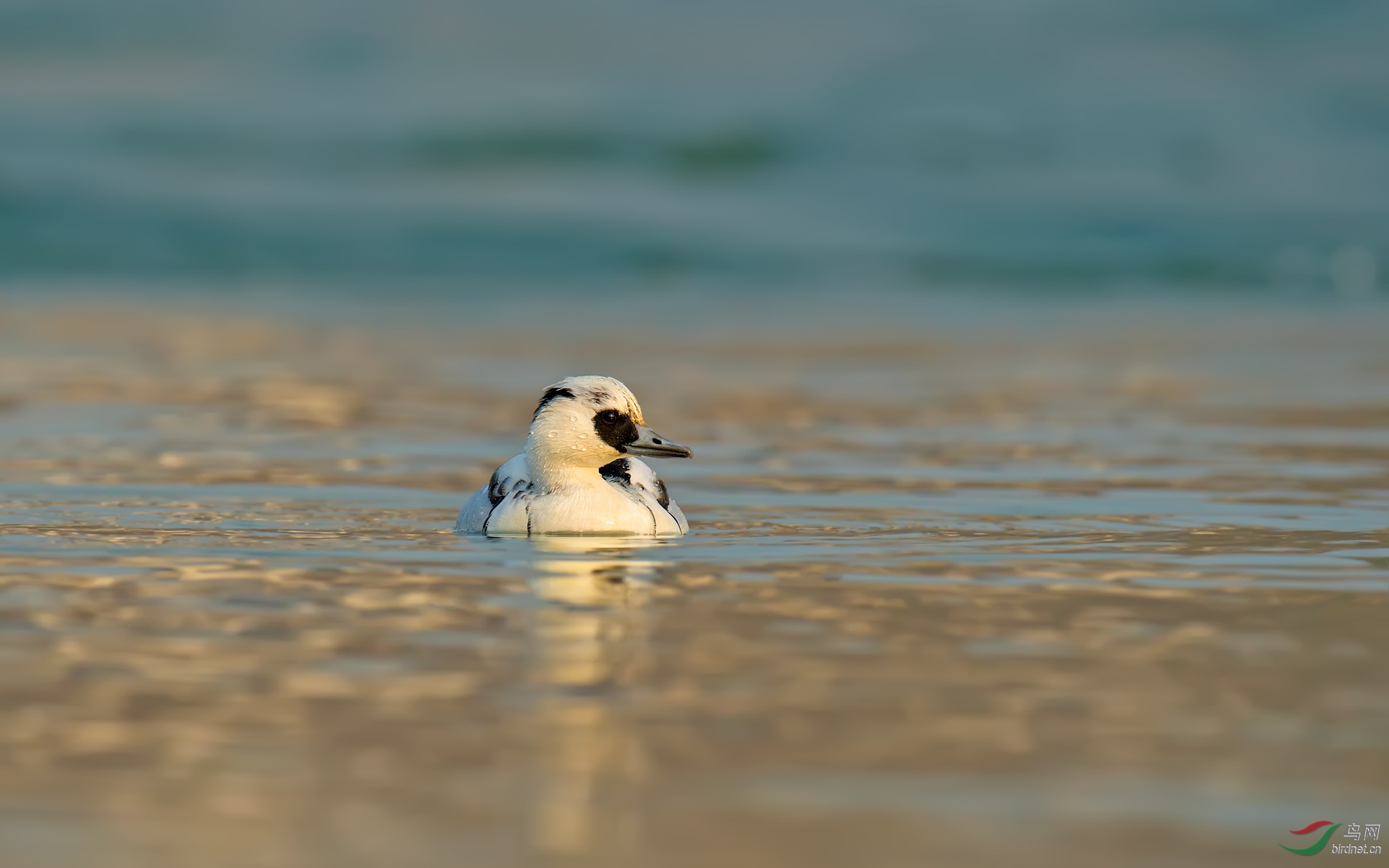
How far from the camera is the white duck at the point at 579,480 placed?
473 inches

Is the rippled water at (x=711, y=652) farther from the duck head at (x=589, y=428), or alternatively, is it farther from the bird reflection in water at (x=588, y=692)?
the duck head at (x=589, y=428)

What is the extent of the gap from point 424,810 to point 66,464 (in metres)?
10.0

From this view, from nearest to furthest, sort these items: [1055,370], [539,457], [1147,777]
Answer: [1147,777] < [539,457] < [1055,370]

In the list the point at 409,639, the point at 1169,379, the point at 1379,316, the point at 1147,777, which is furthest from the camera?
the point at 1379,316

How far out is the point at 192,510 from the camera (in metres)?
12.7

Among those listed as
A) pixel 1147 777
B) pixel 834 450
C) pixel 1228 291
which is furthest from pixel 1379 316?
pixel 1147 777

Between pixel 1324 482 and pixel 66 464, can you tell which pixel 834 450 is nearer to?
pixel 1324 482

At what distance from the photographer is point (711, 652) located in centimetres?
822

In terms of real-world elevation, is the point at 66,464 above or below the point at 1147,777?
above

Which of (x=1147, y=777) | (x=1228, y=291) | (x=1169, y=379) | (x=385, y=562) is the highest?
(x=1228, y=291)

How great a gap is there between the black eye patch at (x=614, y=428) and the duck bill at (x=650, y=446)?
47 millimetres

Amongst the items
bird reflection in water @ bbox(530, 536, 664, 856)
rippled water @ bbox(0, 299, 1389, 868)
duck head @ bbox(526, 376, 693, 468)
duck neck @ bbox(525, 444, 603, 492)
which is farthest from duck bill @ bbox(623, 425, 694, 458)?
bird reflection in water @ bbox(530, 536, 664, 856)

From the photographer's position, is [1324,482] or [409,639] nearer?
[409,639]

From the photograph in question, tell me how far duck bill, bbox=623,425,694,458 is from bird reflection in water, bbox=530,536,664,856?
123 centimetres
